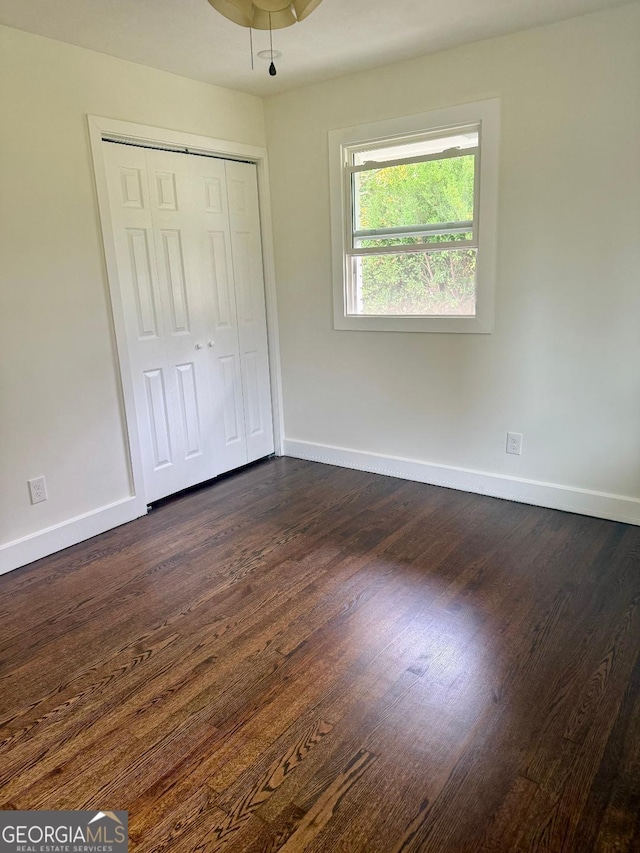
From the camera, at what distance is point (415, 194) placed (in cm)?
334

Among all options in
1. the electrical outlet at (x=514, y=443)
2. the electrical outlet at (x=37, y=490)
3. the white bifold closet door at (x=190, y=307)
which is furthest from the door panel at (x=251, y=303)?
the electrical outlet at (x=514, y=443)

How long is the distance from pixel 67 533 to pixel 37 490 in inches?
11.9

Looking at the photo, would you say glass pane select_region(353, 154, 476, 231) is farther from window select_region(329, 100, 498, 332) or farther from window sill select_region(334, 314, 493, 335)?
window sill select_region(334, 314, 493, 335)

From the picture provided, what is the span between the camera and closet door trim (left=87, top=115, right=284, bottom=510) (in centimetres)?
293

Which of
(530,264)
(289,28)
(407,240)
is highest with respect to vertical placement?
(289,28)

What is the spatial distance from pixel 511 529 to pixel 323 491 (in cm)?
119

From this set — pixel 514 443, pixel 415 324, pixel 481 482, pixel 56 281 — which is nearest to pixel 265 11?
pixel 56 281

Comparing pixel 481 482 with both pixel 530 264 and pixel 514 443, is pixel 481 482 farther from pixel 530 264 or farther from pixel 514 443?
pixel 530 264

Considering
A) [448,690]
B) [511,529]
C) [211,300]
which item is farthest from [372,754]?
[211,300]

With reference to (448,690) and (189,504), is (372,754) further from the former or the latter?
(189,504)

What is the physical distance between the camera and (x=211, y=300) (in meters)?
3.64

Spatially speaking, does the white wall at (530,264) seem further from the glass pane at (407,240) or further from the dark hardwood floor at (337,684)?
→ the dark hardwood floor at (337,684)

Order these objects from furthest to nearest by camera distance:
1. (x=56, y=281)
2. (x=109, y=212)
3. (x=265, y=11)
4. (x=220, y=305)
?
1. (x=220, y=305)
2. (x=109, y=212)
3. (x=56, y=281)
4. (x=265, y=11)

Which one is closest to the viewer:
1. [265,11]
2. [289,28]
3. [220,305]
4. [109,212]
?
[265,11]
